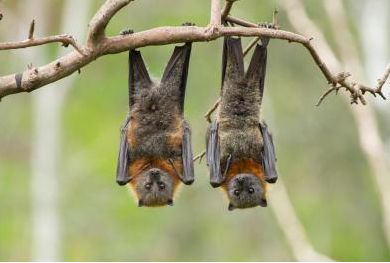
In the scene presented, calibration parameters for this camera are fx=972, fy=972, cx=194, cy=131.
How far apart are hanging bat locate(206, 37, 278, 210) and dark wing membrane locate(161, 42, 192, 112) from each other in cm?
42

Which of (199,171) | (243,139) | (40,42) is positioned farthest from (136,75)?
(199,171)

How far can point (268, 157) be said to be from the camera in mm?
9711

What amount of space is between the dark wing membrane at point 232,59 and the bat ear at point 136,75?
80 centimetres

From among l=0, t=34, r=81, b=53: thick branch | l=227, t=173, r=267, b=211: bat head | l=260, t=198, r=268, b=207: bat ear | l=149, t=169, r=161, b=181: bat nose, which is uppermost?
l=0, t=34, r=81, b=53: thick branch

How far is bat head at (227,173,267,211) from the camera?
9938mm

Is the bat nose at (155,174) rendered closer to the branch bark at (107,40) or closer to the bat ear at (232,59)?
the bat ear at (232,59)

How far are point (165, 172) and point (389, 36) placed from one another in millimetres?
20643

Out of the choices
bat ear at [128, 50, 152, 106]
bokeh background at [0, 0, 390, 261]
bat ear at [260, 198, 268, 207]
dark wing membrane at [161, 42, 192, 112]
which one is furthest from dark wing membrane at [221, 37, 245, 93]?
bokeh background at [0, 0, 390, 261]

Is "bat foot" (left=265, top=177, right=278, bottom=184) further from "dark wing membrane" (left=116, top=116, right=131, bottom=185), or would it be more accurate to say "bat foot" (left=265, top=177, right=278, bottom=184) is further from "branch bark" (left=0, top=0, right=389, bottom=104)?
"branch bark" (left=0, top=0, right=389, bottom=104)

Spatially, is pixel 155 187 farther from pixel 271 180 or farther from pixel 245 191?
pixel 271 180

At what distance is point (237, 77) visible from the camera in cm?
977

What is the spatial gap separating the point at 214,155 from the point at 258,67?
0.98 metres

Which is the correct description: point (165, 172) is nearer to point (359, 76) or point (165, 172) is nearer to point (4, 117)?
point (359, 76)

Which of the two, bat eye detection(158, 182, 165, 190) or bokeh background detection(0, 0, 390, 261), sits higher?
bokeh background detection(0, 0, 390, 261)
